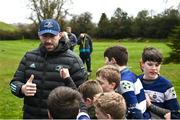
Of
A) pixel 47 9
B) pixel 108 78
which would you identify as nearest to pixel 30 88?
pixel 108 78

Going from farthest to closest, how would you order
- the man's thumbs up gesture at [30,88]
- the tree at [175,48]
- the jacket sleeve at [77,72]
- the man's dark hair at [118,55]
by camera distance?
the tree at [175,48] → the jacket sleeve at [77,72] → the man's dark hair at [118,55] → the man's thumbs up gesture at [30,88]

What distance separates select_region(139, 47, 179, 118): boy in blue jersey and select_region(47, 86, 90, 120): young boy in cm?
174

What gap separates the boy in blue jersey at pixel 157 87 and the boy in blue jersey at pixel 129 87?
0.90ft

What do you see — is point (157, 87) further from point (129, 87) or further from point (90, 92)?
point (90, 92)

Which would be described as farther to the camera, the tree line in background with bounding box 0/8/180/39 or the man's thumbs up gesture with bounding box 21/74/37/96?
the tree line in background with bounding box 0/8/180/39

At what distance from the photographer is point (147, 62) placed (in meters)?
5.60

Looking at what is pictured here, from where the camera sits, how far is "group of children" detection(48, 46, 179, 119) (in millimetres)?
4004

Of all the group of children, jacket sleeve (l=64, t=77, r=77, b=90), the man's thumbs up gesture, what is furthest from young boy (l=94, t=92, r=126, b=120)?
the man's thumbs up gesture

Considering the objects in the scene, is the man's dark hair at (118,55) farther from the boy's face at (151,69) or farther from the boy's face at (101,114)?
the boy's face at (101,114)

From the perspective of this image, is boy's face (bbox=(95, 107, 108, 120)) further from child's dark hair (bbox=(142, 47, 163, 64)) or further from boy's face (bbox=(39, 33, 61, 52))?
child's dark hair (bbox=(142, 47, 163, 64))

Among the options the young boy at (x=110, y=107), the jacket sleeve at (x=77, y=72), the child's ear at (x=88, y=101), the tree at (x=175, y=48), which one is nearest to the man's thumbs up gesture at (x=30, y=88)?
the jacket sleeve at (x=77, y=72)

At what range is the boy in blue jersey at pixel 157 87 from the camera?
5.55 meters

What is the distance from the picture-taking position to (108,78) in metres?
5.04

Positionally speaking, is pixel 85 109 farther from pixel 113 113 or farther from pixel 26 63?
pixel 26 63
